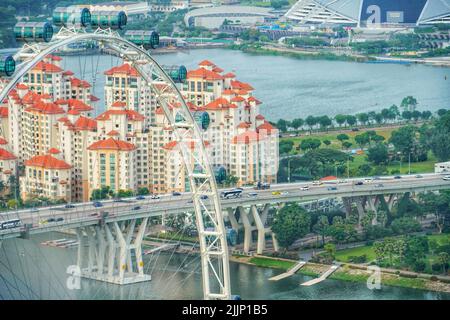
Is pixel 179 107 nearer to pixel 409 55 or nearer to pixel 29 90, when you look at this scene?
pixel 29 90

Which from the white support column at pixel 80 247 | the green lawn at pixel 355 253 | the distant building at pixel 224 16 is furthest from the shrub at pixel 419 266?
the distant building at pixel 224 16

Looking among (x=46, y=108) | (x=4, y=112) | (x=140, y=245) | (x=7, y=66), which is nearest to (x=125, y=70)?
(x=4, y=112)

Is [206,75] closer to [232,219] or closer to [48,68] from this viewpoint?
[48,68]

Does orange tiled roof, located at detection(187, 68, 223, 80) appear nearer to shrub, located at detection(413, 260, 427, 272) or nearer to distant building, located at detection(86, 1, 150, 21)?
shrub, located at detection(413, 260, 427, 272)
